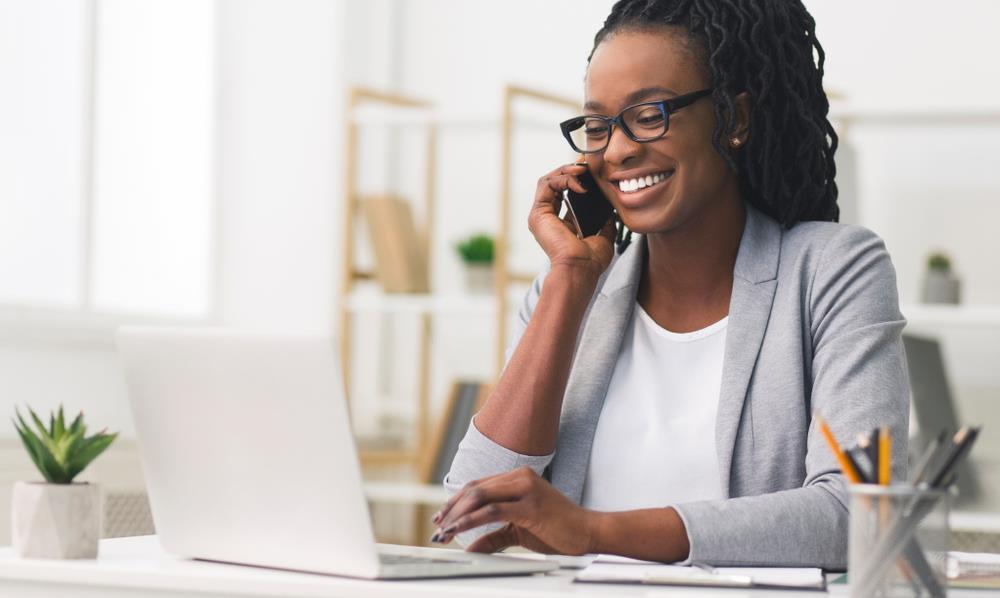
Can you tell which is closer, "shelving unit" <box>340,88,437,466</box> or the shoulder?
the shoulder

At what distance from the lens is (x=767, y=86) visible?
5.37 feet

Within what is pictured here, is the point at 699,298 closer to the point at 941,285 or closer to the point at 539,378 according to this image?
the point at 539,378

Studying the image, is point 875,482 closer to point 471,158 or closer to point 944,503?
point 944,503

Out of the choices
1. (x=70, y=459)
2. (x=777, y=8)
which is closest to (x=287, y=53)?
(x=777, y=8)

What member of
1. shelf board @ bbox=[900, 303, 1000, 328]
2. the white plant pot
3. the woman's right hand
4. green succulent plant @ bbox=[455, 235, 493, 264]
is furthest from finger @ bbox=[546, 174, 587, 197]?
green succulent plant @ bbox=[455, 235, 493, 264]

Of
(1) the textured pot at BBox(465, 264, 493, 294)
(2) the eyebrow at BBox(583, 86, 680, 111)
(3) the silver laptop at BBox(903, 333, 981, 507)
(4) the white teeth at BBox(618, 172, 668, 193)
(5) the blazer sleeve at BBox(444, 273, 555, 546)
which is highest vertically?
(2) the eyebrow at BBox(583, 86, 680, 111)

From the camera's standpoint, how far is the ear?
1.66 m

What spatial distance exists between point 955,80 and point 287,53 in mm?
1875

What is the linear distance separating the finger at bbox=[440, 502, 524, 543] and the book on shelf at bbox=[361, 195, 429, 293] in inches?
97.3

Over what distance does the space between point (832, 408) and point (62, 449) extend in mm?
783

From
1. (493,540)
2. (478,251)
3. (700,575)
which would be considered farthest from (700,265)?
(478,251)

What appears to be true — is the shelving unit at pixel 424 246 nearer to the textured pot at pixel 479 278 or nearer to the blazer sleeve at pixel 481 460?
the textured pot at pixel 479 278

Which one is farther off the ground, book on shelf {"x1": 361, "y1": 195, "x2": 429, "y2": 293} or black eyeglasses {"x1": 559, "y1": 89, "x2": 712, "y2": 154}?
black eyeglasses {"x1": 559, "y1": 89, "x2": 712, "y2": 154}

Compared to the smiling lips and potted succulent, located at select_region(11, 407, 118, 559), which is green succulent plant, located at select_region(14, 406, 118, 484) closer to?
potted succulent, located at select_region(11, 407, 118, 559)
